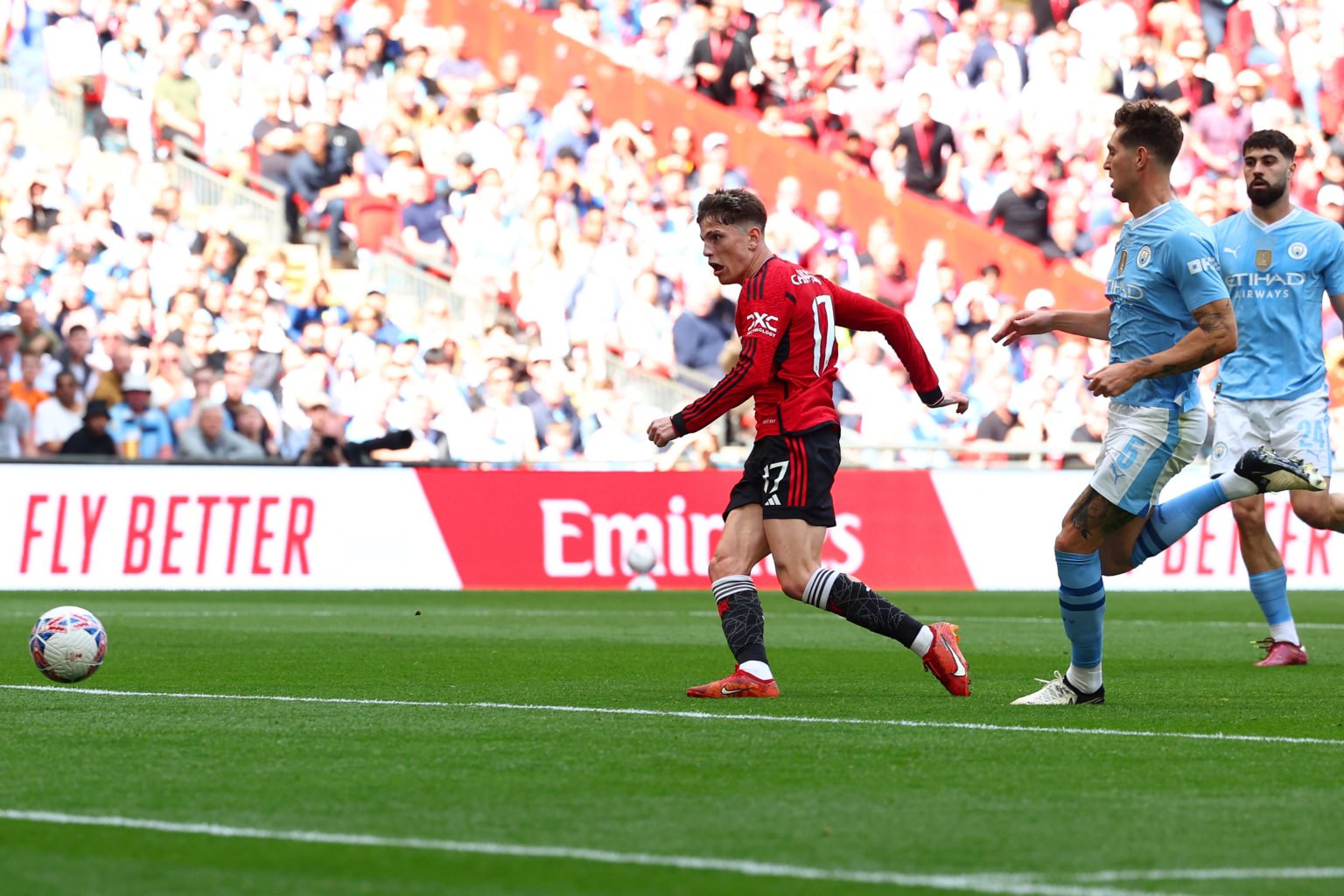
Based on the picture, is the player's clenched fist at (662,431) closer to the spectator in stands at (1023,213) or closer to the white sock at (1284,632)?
the white sock at (1284,632)

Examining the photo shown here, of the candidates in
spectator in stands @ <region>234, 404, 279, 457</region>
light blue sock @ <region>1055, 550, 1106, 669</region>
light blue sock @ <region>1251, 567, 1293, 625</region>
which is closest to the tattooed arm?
light blue sock @ <region>1055, 550, 1106, 669</region>

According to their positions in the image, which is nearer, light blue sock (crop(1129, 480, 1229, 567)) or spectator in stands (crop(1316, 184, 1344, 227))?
light blue sock (crop(1129, 480, 1229, 567))

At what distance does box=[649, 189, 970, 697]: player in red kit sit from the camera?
8789mm

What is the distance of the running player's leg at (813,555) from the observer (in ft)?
28.9

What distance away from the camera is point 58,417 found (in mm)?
19172

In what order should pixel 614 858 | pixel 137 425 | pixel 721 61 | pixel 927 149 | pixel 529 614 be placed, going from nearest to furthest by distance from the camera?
pixel 614 858 < pixel 529 614 < pixel 137 425 < pixel 721 61 < pixel 927 149

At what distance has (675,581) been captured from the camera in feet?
65.7

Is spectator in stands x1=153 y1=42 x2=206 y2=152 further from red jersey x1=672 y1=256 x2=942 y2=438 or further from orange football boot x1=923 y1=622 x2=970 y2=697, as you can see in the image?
orange football boot x1=923 y1=622 x2=970 y2=697

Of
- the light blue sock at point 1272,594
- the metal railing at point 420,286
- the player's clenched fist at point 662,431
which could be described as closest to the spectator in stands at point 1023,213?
the metal railing at point 420,286

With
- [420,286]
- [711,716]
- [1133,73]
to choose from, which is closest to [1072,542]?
[711,716]

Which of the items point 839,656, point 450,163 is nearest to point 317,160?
point 450,163

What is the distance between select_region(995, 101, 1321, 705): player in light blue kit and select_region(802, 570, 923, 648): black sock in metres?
0.57

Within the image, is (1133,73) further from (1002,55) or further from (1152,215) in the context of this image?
(1152,215)

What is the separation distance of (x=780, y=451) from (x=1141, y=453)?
4.79 feet
